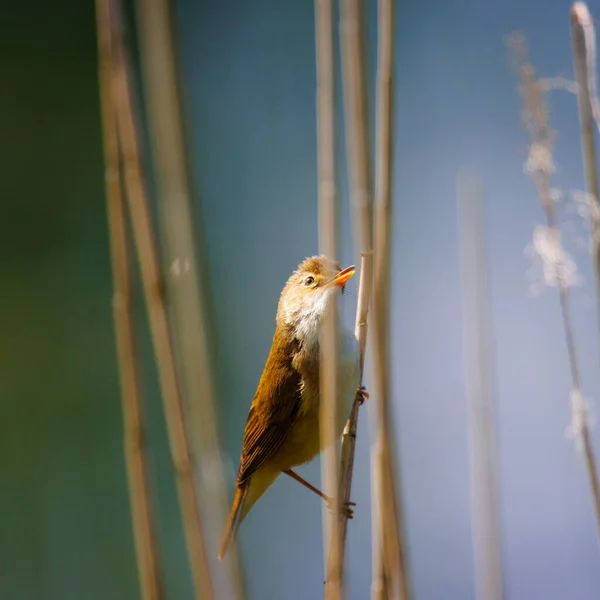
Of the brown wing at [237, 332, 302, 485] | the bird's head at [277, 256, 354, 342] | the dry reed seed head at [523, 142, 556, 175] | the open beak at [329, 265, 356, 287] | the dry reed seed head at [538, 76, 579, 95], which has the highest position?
the dry reed seed head at [538, 76, 579, 95]

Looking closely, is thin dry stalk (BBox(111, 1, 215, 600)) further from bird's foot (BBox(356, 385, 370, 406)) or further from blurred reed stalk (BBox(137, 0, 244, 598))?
bird's foot (BBox(356, 385, 370, 406))

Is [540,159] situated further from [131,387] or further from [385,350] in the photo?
[131,387]

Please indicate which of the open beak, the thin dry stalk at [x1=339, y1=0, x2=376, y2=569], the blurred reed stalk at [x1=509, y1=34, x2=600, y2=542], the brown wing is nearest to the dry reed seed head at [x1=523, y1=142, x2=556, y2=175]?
the blurred reed stalk at [x1=509, y1=34, x2=600, y2=542]

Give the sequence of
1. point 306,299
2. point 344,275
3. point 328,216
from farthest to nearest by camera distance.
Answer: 1. point 306,299
2. point 344,275
3. point 328,216

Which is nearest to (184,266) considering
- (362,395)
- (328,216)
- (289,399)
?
(328,216)

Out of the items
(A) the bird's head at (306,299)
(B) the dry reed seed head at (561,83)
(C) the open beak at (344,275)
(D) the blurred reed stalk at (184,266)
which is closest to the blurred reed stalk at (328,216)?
(D) the blurred reed stalk at (184,266)

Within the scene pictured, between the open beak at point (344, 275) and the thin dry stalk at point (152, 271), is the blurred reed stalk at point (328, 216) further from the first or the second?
the open beak at point (344, 275)

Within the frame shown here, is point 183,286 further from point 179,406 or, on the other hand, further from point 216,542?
point 216,542
